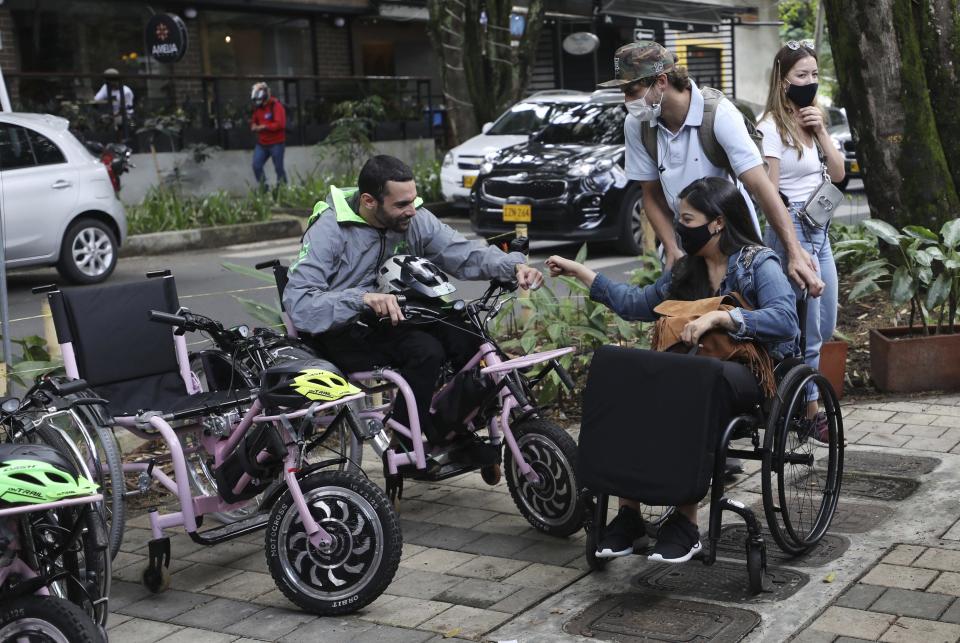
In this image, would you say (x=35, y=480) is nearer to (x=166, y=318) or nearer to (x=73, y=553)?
(x=73, y=553)

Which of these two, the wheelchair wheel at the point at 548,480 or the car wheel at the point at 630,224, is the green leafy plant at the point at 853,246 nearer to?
the wheelchair wheel at the point at 548,480

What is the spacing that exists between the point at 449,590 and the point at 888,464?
2394 millimetres

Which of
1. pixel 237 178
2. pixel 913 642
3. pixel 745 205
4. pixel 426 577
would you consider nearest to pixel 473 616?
pixel 426 577

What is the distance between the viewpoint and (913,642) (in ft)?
13.4

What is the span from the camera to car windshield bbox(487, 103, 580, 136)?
1736 centimetres

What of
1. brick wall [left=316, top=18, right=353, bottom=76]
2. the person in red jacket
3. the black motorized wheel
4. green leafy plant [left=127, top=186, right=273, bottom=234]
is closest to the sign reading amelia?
the person in red jacket

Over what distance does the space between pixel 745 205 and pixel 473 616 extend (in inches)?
70.1

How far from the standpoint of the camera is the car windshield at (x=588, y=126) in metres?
15.2

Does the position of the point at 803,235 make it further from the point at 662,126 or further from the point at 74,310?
the point at 74,310

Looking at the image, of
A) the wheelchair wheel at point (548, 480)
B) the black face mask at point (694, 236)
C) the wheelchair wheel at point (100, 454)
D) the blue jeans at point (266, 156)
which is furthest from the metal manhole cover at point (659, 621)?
the blue jeans at point (266, 156)

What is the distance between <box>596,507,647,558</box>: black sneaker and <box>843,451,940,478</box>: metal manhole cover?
5.78 feet

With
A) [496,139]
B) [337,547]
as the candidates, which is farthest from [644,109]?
[496,139]

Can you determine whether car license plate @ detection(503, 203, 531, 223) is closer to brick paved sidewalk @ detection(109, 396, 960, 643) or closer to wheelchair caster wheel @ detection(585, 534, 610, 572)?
brick paved sidewalk @ detection(109, 396, 960, 643)

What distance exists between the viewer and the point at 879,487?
577cm
